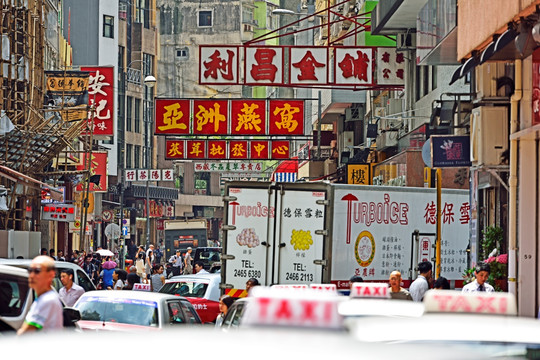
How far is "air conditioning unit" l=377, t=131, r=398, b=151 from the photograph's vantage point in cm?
3684

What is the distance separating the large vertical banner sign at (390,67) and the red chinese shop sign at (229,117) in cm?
465

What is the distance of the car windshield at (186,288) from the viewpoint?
76.0 ft

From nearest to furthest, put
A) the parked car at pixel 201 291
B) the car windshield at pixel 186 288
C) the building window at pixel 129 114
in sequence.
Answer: the parked car at pixel 201 291
the car windshield at pixel 186 288
the building window at pixel 129 114

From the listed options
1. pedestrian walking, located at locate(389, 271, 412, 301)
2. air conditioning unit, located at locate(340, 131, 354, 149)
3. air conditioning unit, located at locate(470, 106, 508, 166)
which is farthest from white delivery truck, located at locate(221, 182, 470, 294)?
air conditioning unit, located at locate(340, 131, 354, 149)

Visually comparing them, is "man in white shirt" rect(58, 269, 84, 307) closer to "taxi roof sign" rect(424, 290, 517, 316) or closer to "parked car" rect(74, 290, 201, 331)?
"parked car" rect(74, 290, 201, 331)

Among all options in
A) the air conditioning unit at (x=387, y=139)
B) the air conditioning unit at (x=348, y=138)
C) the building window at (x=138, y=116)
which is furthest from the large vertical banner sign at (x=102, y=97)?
the building window at (x=138, y=116)

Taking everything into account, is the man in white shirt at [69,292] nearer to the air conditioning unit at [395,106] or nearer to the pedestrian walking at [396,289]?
the pedestrian walking at [396,289]

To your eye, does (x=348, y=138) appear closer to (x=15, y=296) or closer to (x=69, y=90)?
(x=69, y=90)

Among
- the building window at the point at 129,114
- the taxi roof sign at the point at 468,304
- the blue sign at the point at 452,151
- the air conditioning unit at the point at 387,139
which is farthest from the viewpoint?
the building window at the point at 129,114

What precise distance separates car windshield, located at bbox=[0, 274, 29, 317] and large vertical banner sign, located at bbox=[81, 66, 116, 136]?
138 feet

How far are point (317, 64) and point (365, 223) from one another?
1013 cm

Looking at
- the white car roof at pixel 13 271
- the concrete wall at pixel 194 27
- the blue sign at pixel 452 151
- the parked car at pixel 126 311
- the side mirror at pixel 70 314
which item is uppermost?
the concrete wall at pixel 194 27

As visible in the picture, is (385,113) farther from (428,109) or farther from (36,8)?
(36,8)

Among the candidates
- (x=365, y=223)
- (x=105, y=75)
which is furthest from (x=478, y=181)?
(x=105, y=75)
